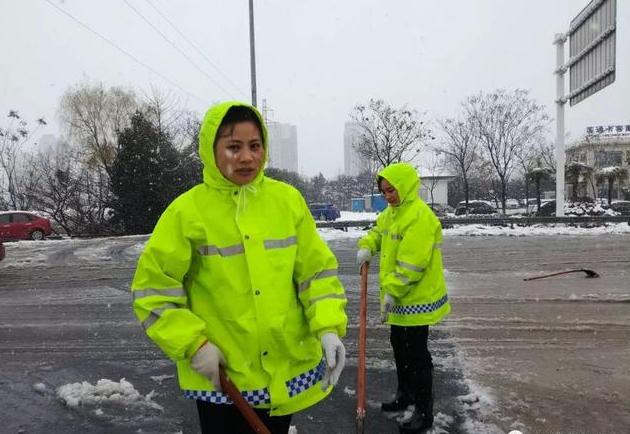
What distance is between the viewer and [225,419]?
216 centimetres

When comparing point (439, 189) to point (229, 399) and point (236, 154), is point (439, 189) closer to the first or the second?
point (236, 154)

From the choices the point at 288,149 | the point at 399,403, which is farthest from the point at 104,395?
the point at 288,149

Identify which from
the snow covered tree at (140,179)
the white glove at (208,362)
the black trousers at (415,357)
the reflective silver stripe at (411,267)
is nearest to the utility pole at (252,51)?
the snow covered tree at (140,179)

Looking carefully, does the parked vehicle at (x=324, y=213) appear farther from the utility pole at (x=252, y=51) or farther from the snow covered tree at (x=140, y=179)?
the utility pole at (x=252, y=51)

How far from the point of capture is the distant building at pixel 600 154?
143 feet

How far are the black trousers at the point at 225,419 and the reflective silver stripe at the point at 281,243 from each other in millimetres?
668

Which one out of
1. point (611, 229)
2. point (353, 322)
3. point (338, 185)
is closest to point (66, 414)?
point (353, 322)

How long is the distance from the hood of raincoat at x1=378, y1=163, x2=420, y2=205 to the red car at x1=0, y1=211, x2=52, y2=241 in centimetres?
2298

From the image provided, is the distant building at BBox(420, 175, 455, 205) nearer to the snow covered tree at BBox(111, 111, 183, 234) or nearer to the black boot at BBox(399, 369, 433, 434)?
the snow covered tree at BBox(111, 111, 183, 234)

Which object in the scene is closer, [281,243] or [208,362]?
[208,362]

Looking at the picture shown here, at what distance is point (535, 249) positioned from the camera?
1402 cm

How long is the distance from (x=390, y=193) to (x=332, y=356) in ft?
6.06

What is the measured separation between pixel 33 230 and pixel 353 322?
2050cm

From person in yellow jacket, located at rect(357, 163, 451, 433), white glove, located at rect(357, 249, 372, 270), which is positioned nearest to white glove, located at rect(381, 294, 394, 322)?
person in yellow jacket, located at rect(357, 163, 451, 433)
